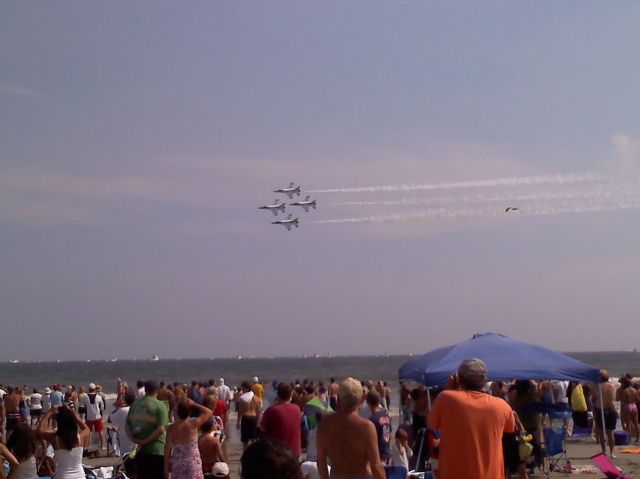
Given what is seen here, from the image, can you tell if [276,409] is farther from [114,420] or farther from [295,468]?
[295,468]

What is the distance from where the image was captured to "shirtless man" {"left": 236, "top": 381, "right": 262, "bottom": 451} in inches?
430

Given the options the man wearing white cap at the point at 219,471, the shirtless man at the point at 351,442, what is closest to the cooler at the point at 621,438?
the man wearing white cap at the point at 219,471

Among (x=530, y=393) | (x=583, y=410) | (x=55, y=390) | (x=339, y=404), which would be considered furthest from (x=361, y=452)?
(x=55, y=390)

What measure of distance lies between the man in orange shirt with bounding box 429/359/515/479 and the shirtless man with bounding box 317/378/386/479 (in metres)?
0.45

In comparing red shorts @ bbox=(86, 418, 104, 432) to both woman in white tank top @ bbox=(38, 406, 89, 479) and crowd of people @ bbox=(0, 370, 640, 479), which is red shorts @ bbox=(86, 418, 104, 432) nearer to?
crowd of people @ bbox=(0, 370, 640, 479)

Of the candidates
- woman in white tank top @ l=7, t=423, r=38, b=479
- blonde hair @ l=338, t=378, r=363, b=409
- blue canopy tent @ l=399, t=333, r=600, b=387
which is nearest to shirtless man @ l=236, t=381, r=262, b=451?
blue canopy tent @ l=399, t=333, r=600, b=387

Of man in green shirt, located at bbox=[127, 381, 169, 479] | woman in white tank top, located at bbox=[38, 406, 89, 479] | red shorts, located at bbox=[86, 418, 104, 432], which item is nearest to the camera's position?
woman in white tank top, located at bbox=[38, 406, 89, 479]

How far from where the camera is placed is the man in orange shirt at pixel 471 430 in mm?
5219

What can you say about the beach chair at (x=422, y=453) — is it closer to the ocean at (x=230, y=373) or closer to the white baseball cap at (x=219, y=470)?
the white baseball cap at (x=219, y=470)

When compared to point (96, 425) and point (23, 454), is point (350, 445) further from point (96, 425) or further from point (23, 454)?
point (96, 425)

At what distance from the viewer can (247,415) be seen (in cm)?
1142

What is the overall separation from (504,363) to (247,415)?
3.61 metres

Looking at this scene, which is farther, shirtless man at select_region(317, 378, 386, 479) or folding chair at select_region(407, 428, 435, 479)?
folding chair at select_region(407, 428, 435, 479)

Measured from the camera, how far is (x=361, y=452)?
5516mm
